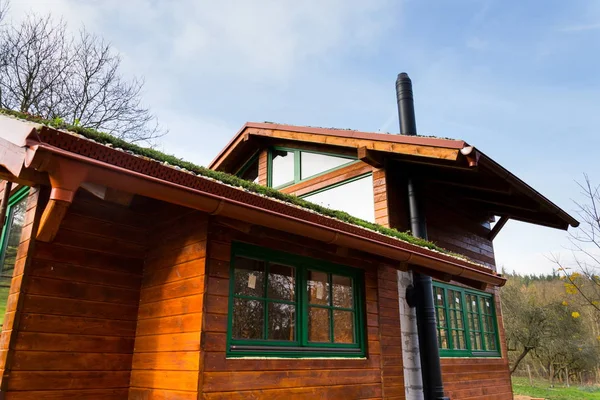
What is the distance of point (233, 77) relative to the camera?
14.0 m

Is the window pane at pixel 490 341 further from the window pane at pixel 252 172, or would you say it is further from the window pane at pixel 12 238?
the window pane at pixel 12 238

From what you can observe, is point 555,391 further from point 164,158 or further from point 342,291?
point 164,158

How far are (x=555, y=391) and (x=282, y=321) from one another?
19.9m

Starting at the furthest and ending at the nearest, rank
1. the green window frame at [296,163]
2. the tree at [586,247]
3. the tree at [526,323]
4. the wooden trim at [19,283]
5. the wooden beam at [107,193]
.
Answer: the tree at [526,323]
the green window frame at [296,163]
the tree at [586,247]
the wooden trim at [19,283]
the wooden beam at [107,193]

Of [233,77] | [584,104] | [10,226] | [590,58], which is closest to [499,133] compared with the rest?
[584,104]

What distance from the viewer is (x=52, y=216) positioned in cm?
262

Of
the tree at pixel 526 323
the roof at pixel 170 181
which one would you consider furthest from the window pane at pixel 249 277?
the tree at pixel 526 323

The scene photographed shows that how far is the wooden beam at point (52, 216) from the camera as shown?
252 centimetres

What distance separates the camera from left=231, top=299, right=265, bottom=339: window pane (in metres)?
3.71

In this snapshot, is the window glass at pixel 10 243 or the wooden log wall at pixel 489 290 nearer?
the window glass at pixel 10 243

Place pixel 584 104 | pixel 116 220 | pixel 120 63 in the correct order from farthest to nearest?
pixel 120 63
pixel 584 104
pixel 116 220

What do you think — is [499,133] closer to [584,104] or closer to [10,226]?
[584,104]

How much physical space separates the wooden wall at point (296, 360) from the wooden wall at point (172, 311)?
95 millimetres

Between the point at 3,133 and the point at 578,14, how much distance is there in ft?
31.4
